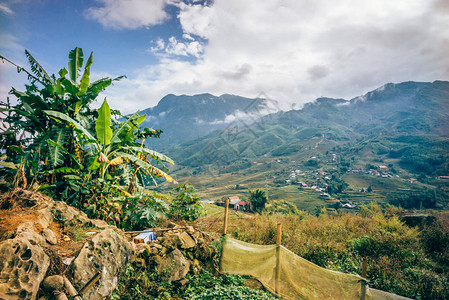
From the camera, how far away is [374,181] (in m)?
79.2

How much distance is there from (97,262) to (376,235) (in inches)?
300

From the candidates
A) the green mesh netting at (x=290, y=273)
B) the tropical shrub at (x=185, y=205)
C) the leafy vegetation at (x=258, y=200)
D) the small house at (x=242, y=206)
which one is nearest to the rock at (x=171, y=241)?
the green mesh netting at (x=290, y=273)

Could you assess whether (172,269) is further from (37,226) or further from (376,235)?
(376,235)

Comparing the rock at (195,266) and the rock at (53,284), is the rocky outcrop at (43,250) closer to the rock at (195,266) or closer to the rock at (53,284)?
the rock at (53,284)

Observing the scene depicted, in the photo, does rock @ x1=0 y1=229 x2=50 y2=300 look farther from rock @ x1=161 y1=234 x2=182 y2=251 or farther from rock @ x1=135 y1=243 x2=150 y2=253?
rock @ x1=161 y1=234 x2=182 y2=251

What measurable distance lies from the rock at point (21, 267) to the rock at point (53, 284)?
0.08 metres

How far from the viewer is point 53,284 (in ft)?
8.87

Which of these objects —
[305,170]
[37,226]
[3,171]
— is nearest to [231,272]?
[37,226]

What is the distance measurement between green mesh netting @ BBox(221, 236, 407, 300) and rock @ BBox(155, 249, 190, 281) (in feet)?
3.49

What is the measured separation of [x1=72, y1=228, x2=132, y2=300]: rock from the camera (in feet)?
9.96

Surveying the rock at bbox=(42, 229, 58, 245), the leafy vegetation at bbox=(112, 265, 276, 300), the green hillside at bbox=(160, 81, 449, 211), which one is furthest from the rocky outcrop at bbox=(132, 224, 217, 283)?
the green hillside at bbox=(160, 81, 449, 211)

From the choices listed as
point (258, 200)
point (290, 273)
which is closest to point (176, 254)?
Answer: point (290, 273)

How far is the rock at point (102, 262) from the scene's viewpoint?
9.96 feet

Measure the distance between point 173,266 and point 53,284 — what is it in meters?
2.29
